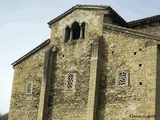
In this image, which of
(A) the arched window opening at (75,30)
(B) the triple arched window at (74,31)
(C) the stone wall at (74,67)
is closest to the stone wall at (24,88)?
(C) the stone wall at (74,67)

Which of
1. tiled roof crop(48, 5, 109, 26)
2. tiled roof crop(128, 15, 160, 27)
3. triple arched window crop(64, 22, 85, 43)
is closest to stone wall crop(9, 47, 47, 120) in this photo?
triple arched window crop(64, 22, 85, 43)

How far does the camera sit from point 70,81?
1953 centimetres

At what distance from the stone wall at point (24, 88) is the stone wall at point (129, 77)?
5259 mm

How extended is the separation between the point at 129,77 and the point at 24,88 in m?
Result: 8.53

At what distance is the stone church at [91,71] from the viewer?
54.1ft

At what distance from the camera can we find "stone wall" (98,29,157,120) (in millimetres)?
16156

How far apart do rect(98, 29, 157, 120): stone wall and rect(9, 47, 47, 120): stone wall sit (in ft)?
17.3

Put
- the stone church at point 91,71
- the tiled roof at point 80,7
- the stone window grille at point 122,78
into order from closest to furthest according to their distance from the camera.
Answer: the stone church at point 91,71, the stone window grille at point 122,78, the tiled roof at point 80,7

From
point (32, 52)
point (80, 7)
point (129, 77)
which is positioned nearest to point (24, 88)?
point (32, 52)

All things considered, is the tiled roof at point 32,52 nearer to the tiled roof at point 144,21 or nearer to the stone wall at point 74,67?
the stone wall at point 74,67

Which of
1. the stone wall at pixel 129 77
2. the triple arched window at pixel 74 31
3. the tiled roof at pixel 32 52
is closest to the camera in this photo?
the stone wall at pixel 129 77

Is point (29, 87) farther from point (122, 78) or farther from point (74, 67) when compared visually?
point (122, 78)

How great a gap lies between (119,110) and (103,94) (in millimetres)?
1465

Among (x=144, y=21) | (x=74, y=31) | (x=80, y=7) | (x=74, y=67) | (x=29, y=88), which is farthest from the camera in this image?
(x=29, y=88)
